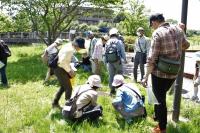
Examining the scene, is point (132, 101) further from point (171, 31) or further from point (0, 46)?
point (0, 46)

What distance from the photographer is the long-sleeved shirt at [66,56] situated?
280 inches

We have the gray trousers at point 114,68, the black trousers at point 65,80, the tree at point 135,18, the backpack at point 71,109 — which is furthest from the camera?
the tree at point 135,18

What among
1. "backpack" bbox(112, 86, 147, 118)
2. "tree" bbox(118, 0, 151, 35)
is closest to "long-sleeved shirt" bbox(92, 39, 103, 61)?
"backpack" bbox(112, 86, 147, 118)

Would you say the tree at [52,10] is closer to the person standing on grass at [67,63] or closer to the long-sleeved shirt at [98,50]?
the long-sleeved shirt at [98,50]

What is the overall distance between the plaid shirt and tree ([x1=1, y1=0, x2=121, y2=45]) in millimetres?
14812

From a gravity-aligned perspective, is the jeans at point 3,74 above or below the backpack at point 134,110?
below

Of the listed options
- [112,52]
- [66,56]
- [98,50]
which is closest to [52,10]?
[98,50]

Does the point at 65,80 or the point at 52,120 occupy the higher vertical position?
the point at 65,80

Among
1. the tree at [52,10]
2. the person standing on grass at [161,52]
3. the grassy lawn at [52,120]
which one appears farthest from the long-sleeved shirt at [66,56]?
the tree at [52,10]

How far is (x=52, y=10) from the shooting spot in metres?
22.0

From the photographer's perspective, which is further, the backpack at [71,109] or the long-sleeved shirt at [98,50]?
the long-sleeved shirt at [98,50]

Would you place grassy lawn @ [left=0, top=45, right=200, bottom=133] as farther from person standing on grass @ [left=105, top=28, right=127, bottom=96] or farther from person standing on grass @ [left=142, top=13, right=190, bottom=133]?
person standing on grass @ [left=105, top=28, right=127, bottom=96]

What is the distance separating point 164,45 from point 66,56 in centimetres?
230

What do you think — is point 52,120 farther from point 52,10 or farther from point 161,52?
point 52,10
